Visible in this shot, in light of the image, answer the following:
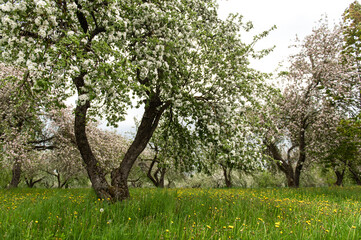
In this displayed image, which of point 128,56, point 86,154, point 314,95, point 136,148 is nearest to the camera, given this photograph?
point 128,56

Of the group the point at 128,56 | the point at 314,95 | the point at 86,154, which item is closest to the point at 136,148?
the point at 86,154

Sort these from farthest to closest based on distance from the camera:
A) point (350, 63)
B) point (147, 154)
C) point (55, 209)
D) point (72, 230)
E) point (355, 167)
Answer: point (147, 154) < point (355, 167) < point (350, 63) < point (55, 209) < point (72, 230)

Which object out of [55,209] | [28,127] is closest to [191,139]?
[55,209]

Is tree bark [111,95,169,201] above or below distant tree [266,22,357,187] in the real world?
below

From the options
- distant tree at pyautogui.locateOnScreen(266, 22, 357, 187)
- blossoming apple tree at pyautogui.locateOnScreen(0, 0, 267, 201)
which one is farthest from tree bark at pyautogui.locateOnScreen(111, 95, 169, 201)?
distant tree at pyautogui.locateOnScreen(266, 22, 357, 187)

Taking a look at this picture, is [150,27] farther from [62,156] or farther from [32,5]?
[62,156]

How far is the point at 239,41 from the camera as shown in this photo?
9.58 m

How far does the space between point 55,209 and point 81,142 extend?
9.85ft

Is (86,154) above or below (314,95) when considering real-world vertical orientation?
below

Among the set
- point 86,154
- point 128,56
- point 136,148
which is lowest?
point 86,154

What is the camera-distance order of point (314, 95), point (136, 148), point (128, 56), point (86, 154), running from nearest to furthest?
point (128, 56) → point (86, 154) → point (136, 148) → point (314, 95)

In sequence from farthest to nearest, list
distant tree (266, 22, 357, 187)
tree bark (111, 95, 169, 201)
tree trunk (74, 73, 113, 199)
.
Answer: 1. distant tree (266, 22, 357, 187)
2. tree bark (111, 95, 169, 201)
3. tree trunk (74, 73, 113, 199)

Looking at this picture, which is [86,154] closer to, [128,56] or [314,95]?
[128,56]

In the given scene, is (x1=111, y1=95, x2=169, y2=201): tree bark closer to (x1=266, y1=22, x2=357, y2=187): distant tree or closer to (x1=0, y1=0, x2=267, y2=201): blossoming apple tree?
(x1=0, y1=0, x2=267, y2=201): blossoming apple tree
